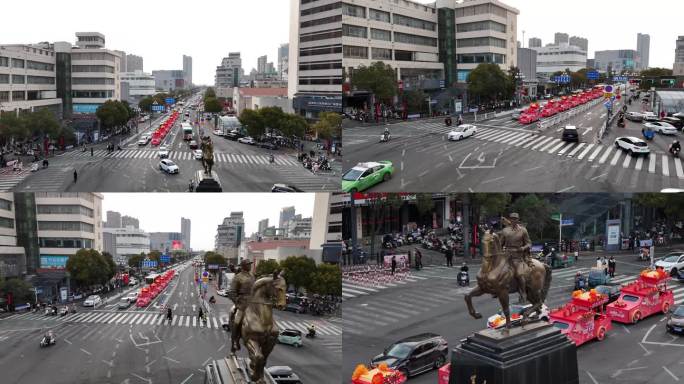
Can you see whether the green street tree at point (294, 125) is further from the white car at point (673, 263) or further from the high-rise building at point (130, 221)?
the white car at point (673, 263)

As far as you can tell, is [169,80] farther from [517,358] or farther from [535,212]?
[517,358]

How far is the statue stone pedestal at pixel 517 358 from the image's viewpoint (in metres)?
10.5

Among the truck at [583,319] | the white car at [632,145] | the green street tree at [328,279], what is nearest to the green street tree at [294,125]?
the green street tree at [328,279]

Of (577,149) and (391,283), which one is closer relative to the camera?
(577,149)

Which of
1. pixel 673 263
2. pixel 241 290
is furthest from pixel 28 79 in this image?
pixel 673 263

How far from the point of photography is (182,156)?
27.5 meters

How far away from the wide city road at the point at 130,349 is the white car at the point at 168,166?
8.70 m

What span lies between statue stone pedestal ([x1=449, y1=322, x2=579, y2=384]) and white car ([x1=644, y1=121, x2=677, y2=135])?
65.3ft

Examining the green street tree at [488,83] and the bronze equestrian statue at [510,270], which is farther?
the green street tree at [488,83]

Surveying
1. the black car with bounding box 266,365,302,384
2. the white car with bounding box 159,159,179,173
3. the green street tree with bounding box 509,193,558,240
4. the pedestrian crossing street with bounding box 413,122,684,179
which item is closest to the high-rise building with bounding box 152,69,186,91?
the white car with bounding box 159,159,179,173

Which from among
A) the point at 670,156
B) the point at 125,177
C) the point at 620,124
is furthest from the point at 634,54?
the point at 125,177

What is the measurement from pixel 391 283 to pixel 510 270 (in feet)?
60.0

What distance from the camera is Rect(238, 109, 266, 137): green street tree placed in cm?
2853

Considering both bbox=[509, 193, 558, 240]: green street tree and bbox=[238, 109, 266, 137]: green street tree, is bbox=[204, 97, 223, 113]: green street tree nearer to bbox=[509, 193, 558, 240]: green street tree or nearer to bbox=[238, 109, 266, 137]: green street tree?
bbox=[238, 109, 266, 137]: green street tree
